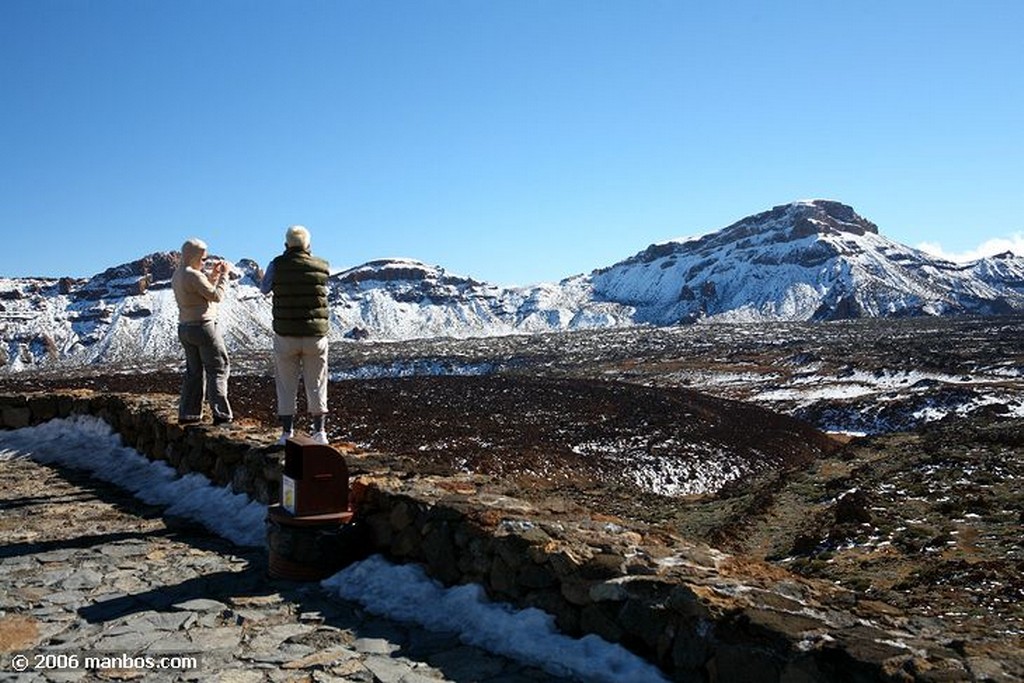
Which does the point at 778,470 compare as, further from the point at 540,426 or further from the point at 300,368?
the point at 300,368

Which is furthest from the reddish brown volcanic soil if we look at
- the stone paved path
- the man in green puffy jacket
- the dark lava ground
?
the stone paved path

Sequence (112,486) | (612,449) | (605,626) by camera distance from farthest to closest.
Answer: (612,449) < (112,486) < (605,626)

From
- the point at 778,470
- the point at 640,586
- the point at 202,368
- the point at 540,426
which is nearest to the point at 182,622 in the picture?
the point at 640,586

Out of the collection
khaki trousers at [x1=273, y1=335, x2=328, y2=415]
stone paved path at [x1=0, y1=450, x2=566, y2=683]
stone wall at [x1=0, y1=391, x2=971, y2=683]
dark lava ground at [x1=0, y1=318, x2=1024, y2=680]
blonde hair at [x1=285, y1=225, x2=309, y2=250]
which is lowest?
dark lava ground at [x1=0, y1=318, x2=1024, y2=680]

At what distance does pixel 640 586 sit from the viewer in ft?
16.3

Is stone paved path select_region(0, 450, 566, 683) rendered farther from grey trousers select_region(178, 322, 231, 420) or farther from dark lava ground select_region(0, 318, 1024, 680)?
grey trousers select_region(178, 322, 231, 420)

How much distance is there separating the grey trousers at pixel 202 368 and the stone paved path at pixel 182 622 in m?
2.41

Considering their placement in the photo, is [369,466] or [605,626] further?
[369,466]

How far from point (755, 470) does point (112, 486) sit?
15.7 metres

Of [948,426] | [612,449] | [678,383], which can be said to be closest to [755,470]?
[612,449]

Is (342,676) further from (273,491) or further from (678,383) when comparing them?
(678,383)

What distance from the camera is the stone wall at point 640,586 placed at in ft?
13.2

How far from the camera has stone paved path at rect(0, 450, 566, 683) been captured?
4.97 m

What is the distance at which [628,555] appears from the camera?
5.40 meters
